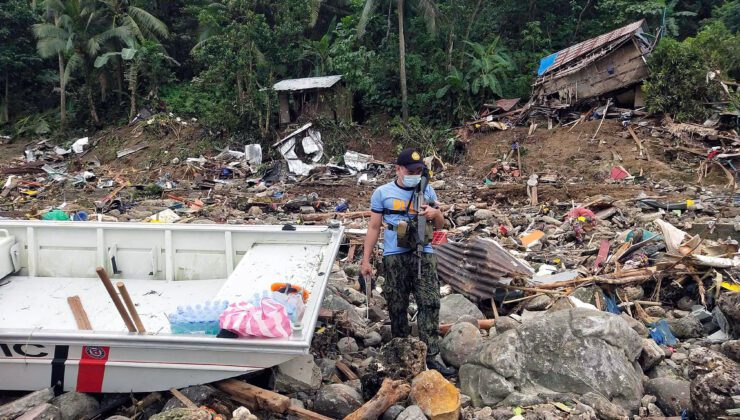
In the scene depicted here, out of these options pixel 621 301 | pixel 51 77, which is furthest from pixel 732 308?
pixel 51 77

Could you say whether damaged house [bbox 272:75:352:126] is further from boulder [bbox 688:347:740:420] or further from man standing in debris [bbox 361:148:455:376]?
boulder [bbox 688:347:740:420]

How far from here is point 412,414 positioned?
318cm

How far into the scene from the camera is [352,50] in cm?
1928

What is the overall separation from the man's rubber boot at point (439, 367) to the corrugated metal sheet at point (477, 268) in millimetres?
1473

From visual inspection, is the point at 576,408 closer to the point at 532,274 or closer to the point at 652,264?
the point at 532,274

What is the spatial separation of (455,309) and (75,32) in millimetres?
22707

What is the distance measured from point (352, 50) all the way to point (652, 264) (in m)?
15.4

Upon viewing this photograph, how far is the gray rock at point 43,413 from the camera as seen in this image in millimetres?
3334

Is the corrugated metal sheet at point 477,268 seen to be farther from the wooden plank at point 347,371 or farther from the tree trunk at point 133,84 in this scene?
the tree trunk at point 133,84

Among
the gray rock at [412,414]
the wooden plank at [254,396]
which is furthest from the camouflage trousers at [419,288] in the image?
the wooden plank at [254,396]

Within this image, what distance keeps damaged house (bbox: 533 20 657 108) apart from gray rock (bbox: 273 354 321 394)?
48.6 ft

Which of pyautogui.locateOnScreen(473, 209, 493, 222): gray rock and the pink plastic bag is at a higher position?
the pink plastic bag

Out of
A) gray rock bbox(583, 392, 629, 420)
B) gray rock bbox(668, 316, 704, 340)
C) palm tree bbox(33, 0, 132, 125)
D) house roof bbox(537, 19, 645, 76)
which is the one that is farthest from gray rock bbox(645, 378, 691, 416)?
palm tree bbox(33, 0, 132, 125)

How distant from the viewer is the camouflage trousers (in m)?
4.01
